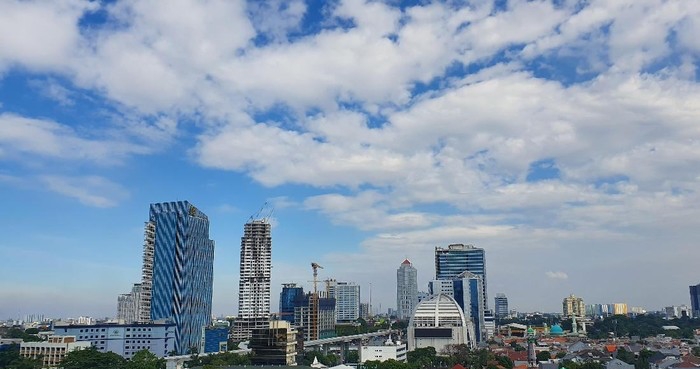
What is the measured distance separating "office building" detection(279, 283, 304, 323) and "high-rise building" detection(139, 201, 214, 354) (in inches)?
1826

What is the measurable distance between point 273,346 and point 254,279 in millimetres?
64440

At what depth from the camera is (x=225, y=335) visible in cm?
12262

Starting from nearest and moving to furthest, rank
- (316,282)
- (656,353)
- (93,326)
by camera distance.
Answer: (656,353) → (93,326) → (316,282)

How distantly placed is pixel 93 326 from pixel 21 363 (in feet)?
87.9

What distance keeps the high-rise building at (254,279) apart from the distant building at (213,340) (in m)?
7.96

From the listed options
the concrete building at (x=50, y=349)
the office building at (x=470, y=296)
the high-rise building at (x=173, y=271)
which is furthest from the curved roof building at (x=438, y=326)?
the concrete building at (x=50, y=349)

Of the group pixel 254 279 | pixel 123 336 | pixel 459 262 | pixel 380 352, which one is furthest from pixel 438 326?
pixel 123 336

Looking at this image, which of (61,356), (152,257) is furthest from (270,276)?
(61,356)

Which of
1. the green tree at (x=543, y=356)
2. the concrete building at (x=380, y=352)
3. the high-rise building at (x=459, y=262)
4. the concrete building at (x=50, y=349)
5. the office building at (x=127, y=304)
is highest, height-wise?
the high-rise building at (x=459, y=262)

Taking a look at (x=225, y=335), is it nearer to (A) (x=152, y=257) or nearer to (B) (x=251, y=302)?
(B) (x=251, y=302)

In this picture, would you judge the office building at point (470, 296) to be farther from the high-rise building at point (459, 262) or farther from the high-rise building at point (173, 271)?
the high-rise building at point (173, 271)

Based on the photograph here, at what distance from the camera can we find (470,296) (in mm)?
150000

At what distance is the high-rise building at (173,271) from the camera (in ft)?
372

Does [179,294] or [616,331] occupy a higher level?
[179,294]
